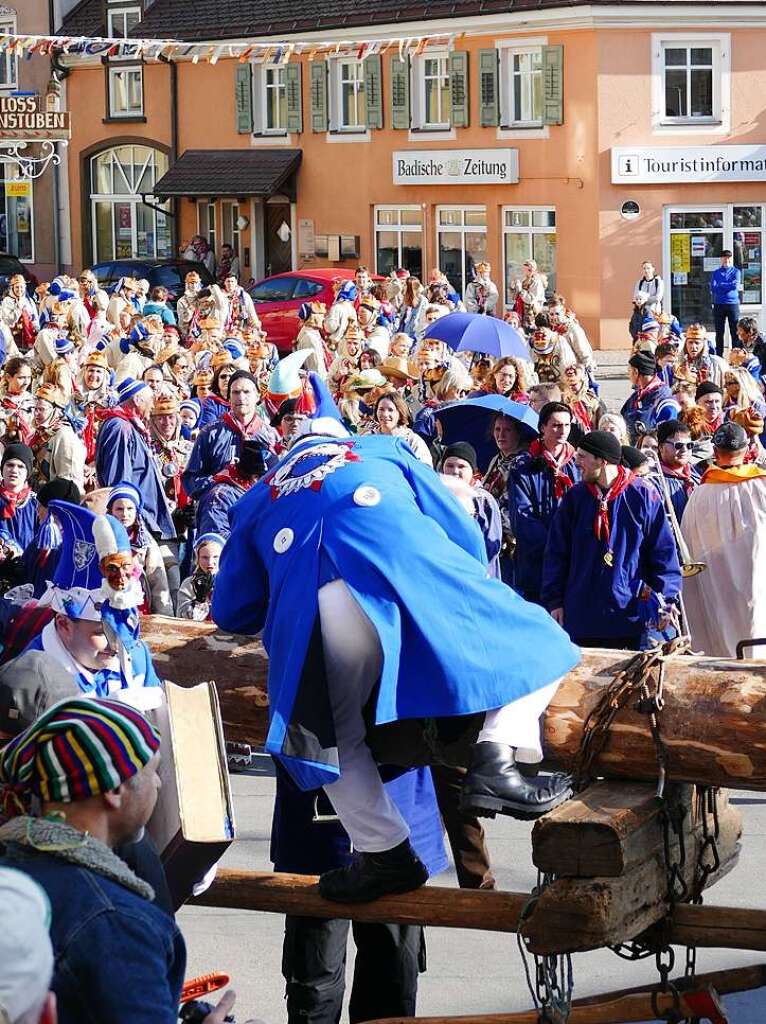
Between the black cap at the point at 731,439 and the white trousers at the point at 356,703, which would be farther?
the black cap at the point at 731,439

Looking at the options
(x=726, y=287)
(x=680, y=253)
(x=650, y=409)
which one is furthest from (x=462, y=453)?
(x=680, y=253)

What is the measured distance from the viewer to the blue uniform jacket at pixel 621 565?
30.0 ft

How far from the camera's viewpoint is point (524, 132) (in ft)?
115

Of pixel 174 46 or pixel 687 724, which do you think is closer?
pixel 687 724

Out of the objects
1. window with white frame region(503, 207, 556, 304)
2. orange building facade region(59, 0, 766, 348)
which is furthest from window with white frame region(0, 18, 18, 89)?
window with white frame region(503, 207, 556, 304)

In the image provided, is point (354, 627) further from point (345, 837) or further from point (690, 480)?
point (690, 480)

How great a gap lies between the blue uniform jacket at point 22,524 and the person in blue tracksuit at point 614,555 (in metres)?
3.40

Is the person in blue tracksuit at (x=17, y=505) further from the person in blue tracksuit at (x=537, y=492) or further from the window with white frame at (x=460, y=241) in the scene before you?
the window with white frame at (x=460, y=241)

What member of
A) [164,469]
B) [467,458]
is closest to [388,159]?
[164,469]

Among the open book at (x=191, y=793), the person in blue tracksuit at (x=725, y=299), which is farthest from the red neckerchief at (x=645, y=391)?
the person in blue tracksuit at (x=725, y=299)

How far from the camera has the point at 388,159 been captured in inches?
1489

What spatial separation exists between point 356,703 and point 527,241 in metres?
31.3

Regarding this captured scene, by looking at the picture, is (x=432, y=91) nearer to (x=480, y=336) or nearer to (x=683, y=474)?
(x=480, y=336)

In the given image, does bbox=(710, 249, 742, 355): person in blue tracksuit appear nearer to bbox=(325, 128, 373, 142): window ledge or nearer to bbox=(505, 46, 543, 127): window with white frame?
bbox=(505, 46, 543, 127): window with white frame
